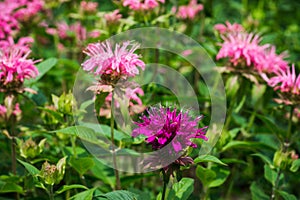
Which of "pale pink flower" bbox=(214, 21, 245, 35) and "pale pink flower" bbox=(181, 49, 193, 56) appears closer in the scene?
"pale pink flower" bbox=(214, 21, 245, 35)

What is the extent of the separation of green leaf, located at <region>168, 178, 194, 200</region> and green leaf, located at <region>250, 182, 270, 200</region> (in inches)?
16.7

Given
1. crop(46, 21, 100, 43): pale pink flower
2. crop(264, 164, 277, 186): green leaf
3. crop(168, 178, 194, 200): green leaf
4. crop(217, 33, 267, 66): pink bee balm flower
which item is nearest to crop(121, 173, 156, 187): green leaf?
crop(168, 178, 194, 200): green leaf

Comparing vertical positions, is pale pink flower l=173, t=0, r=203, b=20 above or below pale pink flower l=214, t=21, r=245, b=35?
above

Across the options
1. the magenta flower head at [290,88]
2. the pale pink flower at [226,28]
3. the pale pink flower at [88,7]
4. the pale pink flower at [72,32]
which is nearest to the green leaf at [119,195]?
the magenta flower head at [290,88]

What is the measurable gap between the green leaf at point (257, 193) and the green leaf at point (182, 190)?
0.42 meters

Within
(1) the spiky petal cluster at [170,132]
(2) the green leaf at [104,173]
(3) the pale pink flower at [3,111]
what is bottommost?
(2) the green leaf at [104,173]

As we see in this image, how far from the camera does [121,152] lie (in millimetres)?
1604

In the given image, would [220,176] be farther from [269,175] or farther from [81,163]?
[81,163]

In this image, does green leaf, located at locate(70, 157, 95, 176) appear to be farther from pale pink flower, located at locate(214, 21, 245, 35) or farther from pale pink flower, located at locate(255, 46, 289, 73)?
pale pink flower, located at locate(214, 21, 245, 35)

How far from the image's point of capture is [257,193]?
5.98 ft

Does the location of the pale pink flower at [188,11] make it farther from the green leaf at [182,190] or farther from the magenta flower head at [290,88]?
the green leaf at [182,190]

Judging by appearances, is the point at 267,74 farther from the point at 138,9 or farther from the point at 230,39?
the point at 138,9

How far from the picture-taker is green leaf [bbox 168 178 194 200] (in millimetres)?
1412

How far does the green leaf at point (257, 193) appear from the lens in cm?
179
